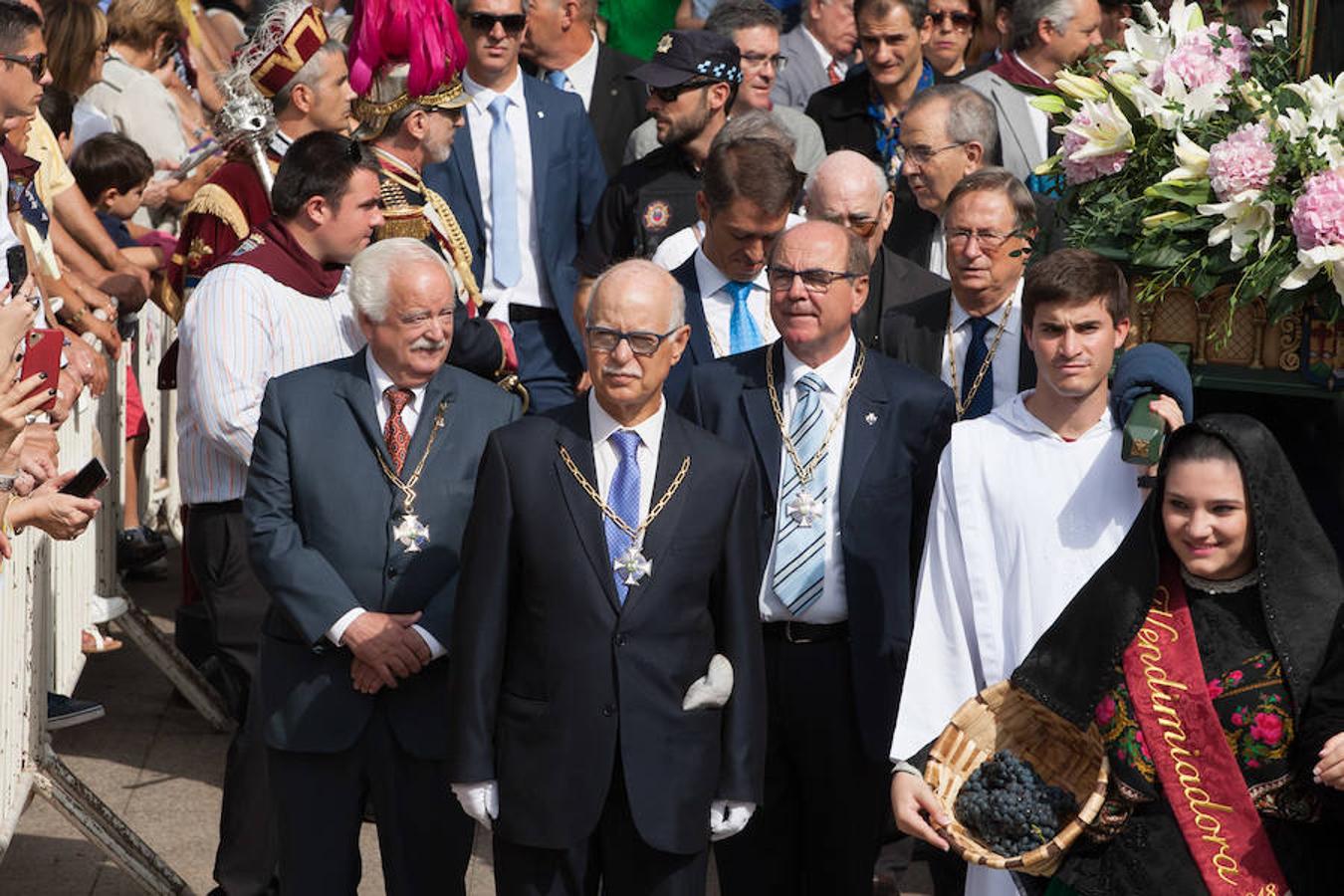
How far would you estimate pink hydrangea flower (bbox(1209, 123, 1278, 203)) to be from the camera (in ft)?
16.1

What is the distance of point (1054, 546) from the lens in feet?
16.8

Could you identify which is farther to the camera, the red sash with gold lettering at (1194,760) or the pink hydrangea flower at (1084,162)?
the pink hydrangea flower at (1084,162)

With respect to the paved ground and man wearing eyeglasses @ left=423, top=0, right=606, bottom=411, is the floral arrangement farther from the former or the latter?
man wearing eyeglasses @ left=423, top=0, right=606, bottom=411

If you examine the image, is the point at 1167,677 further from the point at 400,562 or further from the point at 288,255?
the point at 288,255

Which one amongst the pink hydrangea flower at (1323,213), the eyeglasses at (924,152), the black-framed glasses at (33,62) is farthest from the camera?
the eyeglasses at (924,152)

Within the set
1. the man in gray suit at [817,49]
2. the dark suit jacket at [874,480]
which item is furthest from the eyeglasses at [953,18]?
the dark suit jacket at [874,480]

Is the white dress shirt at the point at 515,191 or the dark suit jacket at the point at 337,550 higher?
the white dress shirt at the point at 515,191

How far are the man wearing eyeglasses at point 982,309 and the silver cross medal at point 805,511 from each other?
721 millimetres

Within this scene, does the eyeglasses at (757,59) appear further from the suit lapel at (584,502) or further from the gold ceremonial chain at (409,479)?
the suit lapel at (584,502)

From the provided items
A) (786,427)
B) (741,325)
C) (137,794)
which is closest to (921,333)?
(741,325)

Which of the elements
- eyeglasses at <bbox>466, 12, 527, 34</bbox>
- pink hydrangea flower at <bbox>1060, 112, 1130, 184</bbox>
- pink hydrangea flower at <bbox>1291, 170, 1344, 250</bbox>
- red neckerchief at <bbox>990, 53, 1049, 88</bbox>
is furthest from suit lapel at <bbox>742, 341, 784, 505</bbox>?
red neckerchief at <bbox>990, 53, 1049, 88</bbox>

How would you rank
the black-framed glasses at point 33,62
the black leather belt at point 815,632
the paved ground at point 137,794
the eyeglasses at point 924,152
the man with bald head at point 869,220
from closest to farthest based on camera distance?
the black leather belt at point 815,632
the black-framed glasses at point 33,62
the man with bald head at point 869,220
the paved ground at point 137,794
the eyeglasses at point 924,152

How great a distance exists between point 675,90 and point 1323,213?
3399 mm

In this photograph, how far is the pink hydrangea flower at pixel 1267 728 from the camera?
427 cm
